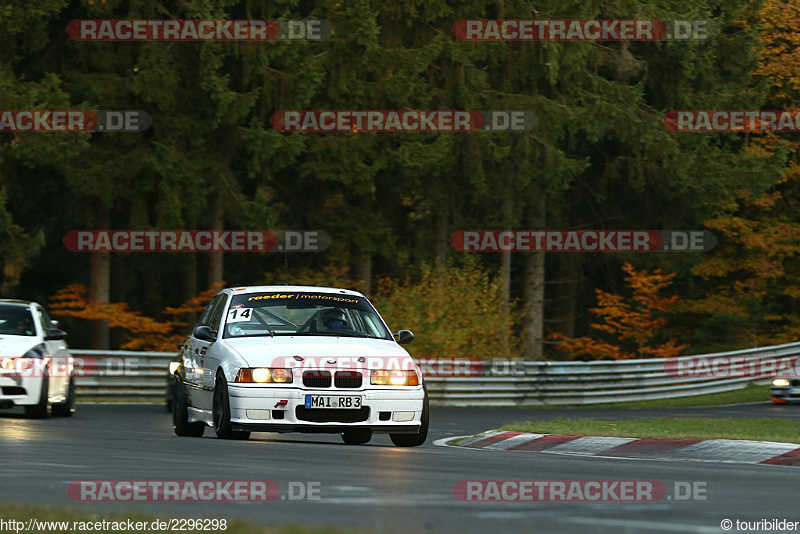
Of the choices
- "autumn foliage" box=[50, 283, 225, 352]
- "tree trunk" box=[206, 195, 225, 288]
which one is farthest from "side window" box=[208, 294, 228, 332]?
"tree trunk" box=[206, 195, 225, 288]

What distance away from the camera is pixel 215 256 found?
44062mm

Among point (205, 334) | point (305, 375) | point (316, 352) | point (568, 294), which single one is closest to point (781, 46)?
point (568, 294)

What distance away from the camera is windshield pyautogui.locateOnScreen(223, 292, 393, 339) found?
17406mm

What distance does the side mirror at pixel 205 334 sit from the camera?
687 inches

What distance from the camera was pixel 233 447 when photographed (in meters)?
15.9

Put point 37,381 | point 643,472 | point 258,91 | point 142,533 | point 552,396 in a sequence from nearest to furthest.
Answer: point 142,533
point 643,472
point 37,381
point 552,396
point 258,91

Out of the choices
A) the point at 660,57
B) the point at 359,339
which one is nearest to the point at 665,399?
the point at 660,57

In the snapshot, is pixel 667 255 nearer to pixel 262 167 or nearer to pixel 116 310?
pixel 262 167

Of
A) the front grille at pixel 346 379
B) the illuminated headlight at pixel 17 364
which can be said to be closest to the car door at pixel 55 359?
the illuminated headlight at pixel 17 364

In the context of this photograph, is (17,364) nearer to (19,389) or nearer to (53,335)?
(19,389)

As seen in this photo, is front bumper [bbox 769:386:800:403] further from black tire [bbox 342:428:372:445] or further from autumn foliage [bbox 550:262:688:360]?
black tire [bbox 342:428:372:445]

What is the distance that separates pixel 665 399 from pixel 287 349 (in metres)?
23.3

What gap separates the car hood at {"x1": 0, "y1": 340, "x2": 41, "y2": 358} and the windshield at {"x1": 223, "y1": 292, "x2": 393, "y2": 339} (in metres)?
5.20

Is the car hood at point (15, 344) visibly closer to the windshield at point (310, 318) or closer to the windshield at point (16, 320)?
the windshield at point (16, 320)
